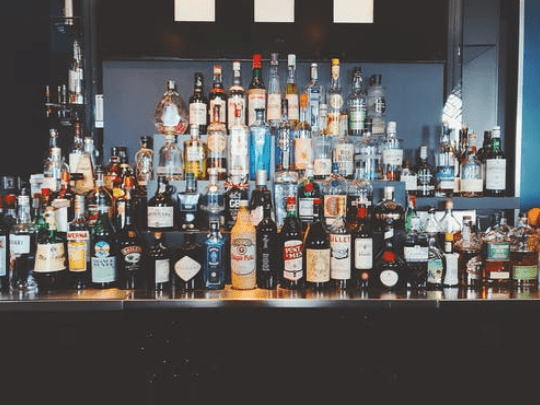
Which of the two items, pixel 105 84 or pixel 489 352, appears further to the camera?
pixel 105 84

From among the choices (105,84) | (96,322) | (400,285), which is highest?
(105,84)

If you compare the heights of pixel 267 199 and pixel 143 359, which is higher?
pixel 267 199

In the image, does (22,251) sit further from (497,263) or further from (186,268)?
(497,263)

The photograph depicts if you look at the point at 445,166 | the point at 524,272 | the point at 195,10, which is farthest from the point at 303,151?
the point at 524,272

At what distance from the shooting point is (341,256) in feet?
6.31

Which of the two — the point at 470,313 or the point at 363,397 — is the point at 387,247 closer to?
the point at 470,313

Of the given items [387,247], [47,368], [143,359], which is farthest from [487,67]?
[47,368]

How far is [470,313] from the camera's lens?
195cm

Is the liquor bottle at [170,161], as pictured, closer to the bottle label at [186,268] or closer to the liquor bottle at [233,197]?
the liquor bottle at [233,197]

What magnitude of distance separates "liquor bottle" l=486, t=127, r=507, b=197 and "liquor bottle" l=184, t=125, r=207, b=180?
52.2 inches

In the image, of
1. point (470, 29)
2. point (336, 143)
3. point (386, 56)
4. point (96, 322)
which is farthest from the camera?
point (470, 29)

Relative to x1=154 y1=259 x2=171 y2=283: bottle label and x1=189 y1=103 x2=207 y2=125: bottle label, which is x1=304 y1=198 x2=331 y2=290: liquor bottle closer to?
x1=154 y1=259 x2=171 y2=283: bottle label

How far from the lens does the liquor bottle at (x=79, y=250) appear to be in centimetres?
193

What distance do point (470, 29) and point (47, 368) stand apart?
2877 millimetres
